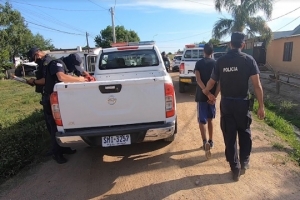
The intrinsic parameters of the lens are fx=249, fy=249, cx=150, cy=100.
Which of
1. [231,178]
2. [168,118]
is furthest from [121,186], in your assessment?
[231,178]

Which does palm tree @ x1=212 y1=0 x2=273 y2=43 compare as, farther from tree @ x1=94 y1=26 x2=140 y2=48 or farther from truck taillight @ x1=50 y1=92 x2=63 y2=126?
tree @ x1=94 y1=26 x2=140 y2=48

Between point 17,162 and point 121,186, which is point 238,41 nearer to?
point 121,186

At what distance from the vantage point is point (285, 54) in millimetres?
16828

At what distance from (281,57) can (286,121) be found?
39.5 ft

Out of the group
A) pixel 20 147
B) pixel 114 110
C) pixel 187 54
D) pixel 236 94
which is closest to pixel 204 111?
pixel 236 94

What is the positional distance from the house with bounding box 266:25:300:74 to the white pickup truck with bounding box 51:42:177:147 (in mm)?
14649

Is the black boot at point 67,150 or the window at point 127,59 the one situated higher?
the window at point 127,59

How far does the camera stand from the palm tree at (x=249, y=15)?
16375mm

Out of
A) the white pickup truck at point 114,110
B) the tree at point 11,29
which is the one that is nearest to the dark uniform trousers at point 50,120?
the white pickup truck at point 114,110

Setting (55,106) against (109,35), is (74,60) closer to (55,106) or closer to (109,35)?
(55,106)

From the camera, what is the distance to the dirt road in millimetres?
3154

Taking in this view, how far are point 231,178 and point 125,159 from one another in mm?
1759

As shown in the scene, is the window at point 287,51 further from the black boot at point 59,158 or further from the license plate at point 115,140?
the black boot at point 59,158

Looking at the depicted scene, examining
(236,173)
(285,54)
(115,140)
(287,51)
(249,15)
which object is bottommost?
(236,173)
